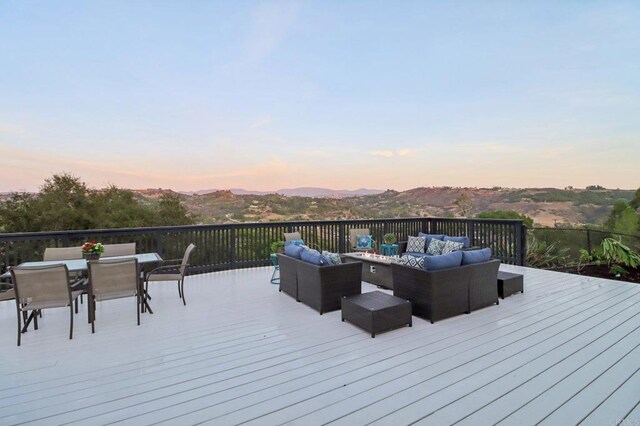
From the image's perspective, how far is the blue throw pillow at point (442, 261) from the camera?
12.0 ft

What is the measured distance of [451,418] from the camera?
193 cm

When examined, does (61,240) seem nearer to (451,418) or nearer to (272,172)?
(451,418)

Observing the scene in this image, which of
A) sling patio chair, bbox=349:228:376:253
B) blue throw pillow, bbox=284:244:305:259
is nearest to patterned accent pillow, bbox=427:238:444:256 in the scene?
sling patio chair, bbox=349:228:376:253

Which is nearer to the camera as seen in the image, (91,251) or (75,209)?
(91,251)

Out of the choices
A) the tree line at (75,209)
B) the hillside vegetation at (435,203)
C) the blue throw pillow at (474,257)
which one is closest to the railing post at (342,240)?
the blue throw pillow at (474,257)

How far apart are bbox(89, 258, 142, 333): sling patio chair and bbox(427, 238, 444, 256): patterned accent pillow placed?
5191 millimetres

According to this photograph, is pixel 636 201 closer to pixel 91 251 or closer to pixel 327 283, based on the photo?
pixel 327 283

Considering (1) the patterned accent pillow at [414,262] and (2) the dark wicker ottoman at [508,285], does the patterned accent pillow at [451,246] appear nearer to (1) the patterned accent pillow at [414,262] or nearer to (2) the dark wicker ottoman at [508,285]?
(2) the dark wicker ottoman at [508,285]

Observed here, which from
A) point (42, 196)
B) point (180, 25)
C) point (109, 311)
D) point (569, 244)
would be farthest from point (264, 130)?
point (42, 196)

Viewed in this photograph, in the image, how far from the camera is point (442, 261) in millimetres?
3748

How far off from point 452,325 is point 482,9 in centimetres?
700

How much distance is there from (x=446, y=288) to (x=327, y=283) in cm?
145

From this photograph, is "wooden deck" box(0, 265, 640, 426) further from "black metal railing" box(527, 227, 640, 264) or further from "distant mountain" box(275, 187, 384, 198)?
"distant mountain" box(275, 187, 384, 198)

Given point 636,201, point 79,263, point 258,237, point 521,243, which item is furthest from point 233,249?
point 636,201
